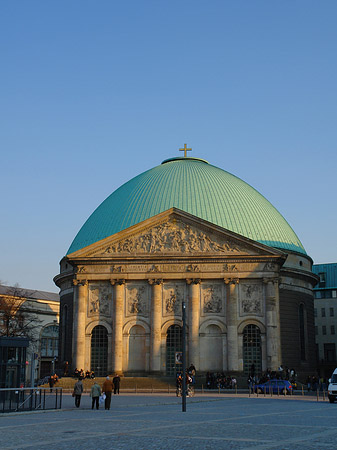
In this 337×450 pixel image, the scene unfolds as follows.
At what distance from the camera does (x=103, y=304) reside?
57.1m

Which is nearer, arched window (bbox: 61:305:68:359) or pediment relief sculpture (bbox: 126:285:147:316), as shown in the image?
pediment relief sculpture (bbox: 126:285:147:316)

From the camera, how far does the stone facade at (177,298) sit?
54.8m

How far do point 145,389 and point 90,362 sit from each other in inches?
322

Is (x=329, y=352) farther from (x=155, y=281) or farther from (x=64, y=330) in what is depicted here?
(x=155, y=281)

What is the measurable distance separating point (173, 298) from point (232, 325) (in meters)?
5.76

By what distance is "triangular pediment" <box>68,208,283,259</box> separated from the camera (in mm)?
55375

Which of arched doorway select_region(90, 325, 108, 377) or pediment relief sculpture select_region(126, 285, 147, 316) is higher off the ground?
pediment relief sculpture select_region(126, 285, 147, 316)

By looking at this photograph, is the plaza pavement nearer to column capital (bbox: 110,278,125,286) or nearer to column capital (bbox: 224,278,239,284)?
column capital (bbox: 224,278,239,284)

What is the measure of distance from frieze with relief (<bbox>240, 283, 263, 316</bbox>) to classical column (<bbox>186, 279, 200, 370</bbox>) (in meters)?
3.93

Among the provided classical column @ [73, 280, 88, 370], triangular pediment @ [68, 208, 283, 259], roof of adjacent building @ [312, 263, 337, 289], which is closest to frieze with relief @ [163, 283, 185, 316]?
triangular pediment @ [68, 208, 283, 259]

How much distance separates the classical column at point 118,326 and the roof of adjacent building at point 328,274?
141 feet

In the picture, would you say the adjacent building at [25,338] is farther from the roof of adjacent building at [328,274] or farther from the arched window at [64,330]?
the roof of adjacent building at [328,274]

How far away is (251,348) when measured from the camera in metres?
55.0

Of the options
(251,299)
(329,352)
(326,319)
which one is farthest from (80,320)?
(329,352)
